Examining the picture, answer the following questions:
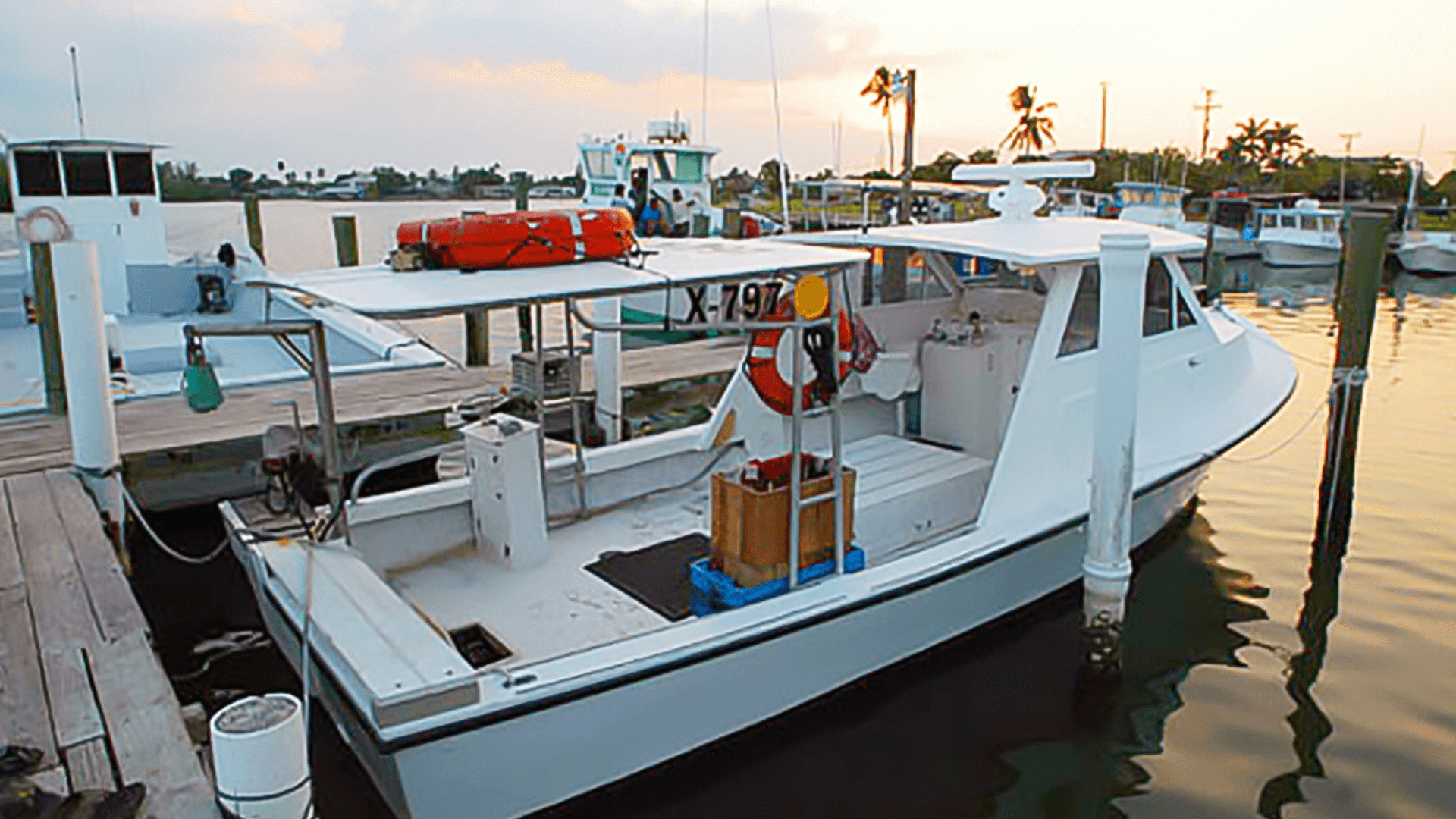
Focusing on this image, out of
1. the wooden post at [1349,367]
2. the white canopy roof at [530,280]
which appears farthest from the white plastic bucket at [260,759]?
the wooden post at [1349,367]

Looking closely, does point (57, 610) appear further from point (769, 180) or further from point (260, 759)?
point (769, 180)

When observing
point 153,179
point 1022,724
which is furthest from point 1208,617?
point 153,179

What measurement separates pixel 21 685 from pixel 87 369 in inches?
98.9

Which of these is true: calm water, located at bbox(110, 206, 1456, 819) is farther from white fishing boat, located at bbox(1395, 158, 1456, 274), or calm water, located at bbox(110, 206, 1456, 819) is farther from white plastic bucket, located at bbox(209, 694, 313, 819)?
white fishing boat, located at bbox(1395, 158, 1456, 274)

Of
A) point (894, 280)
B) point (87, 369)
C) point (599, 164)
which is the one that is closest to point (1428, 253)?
point (599, 164)

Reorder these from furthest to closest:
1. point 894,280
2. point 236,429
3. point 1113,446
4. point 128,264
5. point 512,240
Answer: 1. point 128,264
2. point 236,429
3. point 894,280
4. point 1113,446
5. point 512,240

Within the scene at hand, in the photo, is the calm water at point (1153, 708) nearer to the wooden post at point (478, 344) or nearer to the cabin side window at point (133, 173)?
the wooden post at point (478, 344)

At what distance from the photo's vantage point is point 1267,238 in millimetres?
31906

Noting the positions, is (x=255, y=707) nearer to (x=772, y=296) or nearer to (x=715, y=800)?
(x=715, y=800)

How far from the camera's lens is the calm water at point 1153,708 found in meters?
4.38

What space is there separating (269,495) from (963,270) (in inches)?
189

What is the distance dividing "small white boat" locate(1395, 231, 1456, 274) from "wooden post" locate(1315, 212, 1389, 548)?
2751cm

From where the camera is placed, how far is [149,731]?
125 inches

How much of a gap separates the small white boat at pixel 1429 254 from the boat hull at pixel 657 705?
30.3m
